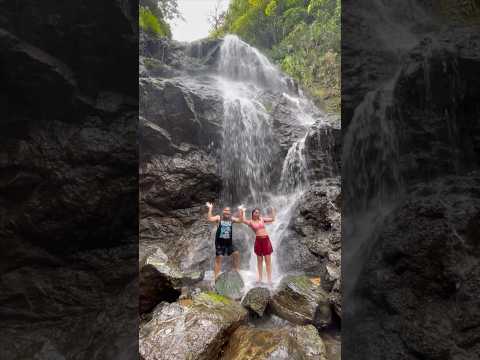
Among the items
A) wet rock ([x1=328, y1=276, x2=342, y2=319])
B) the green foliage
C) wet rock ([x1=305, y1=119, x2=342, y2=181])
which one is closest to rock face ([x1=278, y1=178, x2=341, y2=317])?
wet rock ([x1=305, y1=119, x2=342, y2=181])

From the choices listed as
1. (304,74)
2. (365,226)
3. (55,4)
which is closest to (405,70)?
(365,226)

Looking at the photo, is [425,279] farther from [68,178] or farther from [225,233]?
[225,233]

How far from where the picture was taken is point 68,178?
1.12 metres

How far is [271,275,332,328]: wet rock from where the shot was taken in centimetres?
483

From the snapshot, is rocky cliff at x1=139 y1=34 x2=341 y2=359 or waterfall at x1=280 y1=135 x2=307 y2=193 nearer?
rocky cliff at x1=139 y1=34 x2=341 y2=359

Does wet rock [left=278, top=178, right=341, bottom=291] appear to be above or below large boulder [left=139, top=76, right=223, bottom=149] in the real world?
below

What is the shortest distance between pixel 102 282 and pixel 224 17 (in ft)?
85.2

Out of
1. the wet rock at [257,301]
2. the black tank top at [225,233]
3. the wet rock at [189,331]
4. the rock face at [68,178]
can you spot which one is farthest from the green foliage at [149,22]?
the rock face at [68,178]

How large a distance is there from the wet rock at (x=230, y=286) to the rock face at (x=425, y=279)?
16.1 feet

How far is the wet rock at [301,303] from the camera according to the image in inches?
190

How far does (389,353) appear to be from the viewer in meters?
1.05

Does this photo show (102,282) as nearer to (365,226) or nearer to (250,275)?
(365,226)

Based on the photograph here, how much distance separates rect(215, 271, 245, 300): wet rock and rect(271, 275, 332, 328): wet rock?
85 cm

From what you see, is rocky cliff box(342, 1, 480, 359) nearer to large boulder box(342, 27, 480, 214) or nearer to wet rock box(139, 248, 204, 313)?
large boulder box(342, 27, 480, 214)
